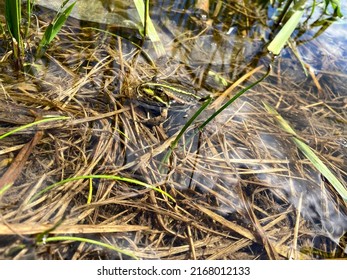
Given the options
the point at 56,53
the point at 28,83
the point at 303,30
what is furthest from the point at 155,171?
the point at 303,30

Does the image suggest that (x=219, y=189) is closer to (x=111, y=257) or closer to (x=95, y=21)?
(x=111, y=257)

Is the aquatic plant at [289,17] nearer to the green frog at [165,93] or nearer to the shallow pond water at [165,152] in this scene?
the shallow pond water at [165,152]

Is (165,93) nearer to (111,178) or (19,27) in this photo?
(111,178)

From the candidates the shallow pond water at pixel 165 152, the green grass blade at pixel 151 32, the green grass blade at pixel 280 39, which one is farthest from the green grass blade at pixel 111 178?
the green grass blade at pixel 280 39

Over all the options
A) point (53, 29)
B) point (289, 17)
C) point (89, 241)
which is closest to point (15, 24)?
point (53, 29)

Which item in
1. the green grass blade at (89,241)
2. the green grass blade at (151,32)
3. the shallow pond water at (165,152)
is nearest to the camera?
the green grass blade at (89,241)

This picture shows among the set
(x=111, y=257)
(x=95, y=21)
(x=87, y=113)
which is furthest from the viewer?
(x=95, y=21)
